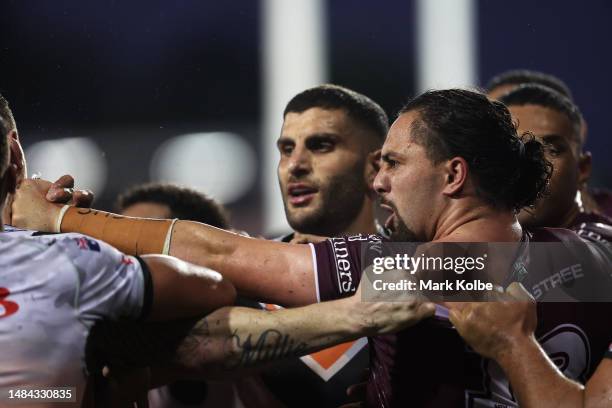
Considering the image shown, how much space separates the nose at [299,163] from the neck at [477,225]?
119 centimetres

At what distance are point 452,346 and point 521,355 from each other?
0.65ft

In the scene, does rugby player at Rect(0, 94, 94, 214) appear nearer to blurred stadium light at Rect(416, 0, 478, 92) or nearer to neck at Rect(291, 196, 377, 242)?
neck at Rect(291, 196, 377, 242)

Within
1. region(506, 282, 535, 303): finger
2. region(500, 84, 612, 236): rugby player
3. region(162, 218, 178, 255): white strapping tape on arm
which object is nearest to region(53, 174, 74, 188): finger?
region(162, 218, 178, 255): white strapping tape on arm

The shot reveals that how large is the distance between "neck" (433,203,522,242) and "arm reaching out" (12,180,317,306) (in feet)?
1.28

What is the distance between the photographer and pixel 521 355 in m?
2.02

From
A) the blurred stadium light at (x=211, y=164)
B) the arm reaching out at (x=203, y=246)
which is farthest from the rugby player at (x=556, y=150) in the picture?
the blurred stadium light at (x=211, y=164)

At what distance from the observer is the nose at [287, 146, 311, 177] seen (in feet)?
11.4

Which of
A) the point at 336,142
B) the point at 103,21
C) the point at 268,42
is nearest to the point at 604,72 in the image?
the point at 268,42

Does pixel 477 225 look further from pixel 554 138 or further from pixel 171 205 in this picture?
pixel 171 205

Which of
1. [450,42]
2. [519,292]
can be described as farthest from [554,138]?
[450,42]

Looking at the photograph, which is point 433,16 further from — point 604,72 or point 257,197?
point 257,197

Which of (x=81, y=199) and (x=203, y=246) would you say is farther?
(x=81, y=199)

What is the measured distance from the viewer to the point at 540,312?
220 centimetres

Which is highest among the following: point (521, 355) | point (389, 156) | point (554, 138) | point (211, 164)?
point (389, 156)
